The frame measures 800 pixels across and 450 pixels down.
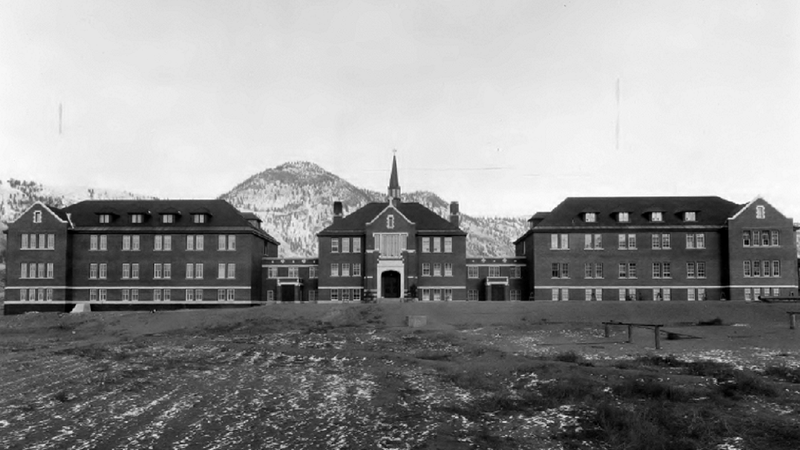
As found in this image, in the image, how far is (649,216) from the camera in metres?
70.8

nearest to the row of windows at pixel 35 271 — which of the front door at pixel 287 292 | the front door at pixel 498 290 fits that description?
the front door at pixel 287 292

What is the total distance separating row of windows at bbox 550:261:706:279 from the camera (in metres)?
69.8

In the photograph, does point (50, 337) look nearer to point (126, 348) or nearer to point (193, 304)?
point (126, 348)

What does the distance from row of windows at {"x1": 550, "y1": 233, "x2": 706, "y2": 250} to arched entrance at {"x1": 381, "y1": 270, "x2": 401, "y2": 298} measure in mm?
17565

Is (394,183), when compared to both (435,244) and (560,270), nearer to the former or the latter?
(435,244)

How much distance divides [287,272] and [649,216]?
41.7m

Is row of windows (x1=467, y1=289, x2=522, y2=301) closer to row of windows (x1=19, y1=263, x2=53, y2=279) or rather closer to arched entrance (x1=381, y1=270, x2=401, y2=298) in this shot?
arched entrance (x1=381, y1=270, x2=401, y2=298)

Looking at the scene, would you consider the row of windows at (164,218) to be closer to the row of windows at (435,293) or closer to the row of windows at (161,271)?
the row of windows at (161,271)

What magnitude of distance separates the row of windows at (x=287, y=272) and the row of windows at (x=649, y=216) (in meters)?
31.6

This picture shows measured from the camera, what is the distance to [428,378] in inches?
873

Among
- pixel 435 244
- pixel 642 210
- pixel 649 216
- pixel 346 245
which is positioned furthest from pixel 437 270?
pixel 649 216

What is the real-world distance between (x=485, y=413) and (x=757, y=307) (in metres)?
42.7

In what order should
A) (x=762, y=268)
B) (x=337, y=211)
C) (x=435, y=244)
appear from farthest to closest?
(x=337, y=211) → (x=435, y=244) → (x=762, y=268)

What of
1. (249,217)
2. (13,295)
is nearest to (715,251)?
(249,217)
